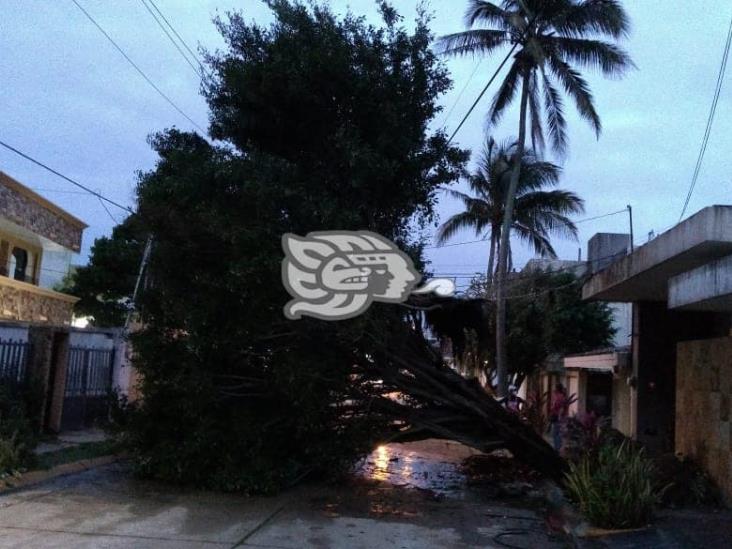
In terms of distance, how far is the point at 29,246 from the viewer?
2027cm

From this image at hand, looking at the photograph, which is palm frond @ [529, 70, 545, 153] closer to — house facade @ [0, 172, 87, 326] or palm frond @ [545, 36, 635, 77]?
palm frond @ [545, 36, 635, 77]

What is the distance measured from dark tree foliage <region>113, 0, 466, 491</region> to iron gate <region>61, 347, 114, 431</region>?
4399 millimetres

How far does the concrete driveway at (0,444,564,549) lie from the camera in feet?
23.1

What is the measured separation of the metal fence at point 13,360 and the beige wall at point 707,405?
10402 millimetres

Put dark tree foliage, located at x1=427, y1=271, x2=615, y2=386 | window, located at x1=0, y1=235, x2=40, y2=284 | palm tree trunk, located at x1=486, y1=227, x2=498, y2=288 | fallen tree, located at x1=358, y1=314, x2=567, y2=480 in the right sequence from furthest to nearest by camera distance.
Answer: palm tree trunk, located at x1=486, y1=227, x2=498, y2=288
dark tree foliage, located at x1=427, y1=271, x2=615, y2=386
window, located at x1=0, y1=235, x2=40, y2=284
fallen tree, located at x1=358, y1=314, x2=567, y2=480

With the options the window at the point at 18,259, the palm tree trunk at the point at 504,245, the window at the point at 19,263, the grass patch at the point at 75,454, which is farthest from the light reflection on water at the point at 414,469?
the window at the point at 19,263

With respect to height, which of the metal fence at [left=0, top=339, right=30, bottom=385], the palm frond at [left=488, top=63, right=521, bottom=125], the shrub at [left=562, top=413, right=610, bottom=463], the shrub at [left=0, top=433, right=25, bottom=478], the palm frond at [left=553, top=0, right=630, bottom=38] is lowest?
the shrub at [left=0, top=433, right=25, bottom=478]

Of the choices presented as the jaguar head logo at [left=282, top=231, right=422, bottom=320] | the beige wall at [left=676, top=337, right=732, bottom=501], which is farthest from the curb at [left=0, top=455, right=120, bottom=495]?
the beige wall at [left=676, top=337, right=732, bottom=501]

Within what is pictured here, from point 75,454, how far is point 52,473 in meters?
1.58

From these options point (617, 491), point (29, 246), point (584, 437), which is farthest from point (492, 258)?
point (617, 491)

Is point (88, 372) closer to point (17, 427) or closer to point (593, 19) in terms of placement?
point (17, 427)

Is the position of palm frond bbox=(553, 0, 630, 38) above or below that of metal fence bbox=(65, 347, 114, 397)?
above

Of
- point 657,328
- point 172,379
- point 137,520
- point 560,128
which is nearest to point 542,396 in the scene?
point 657,328

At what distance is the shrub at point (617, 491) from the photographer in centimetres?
770
